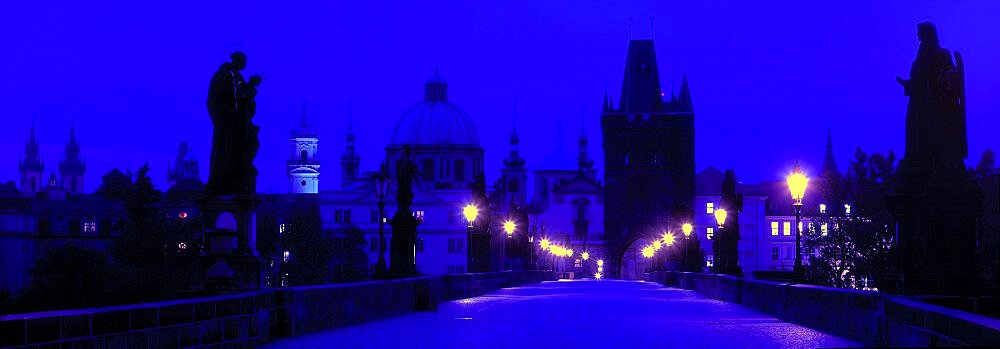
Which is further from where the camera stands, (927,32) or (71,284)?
(71,284)

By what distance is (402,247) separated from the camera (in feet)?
117

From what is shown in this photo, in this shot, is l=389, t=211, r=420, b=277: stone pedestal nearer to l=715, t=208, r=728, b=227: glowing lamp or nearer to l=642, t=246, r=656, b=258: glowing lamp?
l=715, t=208, r=728, b=227: glowing lamp

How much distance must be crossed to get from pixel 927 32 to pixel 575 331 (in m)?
6.54

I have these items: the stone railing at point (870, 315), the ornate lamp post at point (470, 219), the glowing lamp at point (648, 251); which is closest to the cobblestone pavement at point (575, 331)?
the stone railing at point (870, 315)

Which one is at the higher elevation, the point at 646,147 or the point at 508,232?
the point at 646,147

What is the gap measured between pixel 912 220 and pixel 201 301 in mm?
10052

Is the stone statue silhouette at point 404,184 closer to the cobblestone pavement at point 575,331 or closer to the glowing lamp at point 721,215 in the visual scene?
→ the cobblestone pavement at point 575,331

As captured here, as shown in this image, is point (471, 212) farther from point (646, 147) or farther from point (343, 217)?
point (646, 147)

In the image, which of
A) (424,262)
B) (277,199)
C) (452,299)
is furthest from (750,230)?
(452,299)

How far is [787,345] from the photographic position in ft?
62.8

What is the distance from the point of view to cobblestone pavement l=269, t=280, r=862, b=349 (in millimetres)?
19312

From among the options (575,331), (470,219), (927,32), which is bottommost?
(575,331)

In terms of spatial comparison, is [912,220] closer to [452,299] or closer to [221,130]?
[221,130]

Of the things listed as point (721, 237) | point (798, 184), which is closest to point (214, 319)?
point (798, 184)
